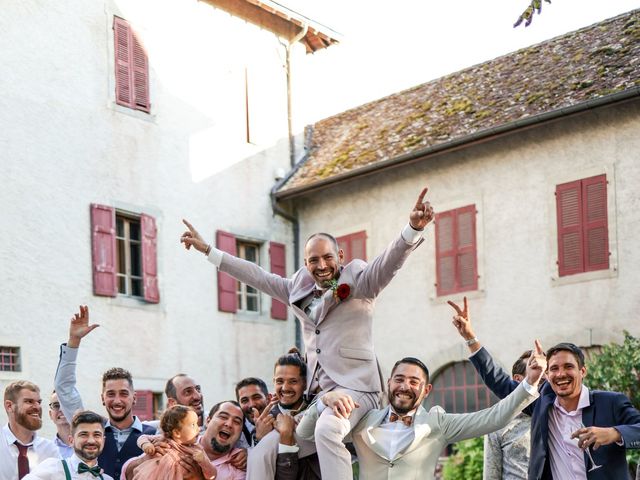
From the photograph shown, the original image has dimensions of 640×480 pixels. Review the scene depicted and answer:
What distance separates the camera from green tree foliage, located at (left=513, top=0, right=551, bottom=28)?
793 centimetres

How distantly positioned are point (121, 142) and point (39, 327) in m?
3.21

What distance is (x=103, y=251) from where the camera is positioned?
53.6 ft

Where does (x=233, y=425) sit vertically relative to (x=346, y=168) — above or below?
below

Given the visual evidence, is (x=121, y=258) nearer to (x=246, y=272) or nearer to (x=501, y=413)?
(x=246, y=272)

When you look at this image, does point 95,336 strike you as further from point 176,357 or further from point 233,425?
point 233,425

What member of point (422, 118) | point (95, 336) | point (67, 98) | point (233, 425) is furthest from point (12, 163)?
point (233, 425)

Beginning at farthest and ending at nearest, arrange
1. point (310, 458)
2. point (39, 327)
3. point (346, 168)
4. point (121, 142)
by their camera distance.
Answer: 1. point (346, 168)
2. point (121, 142)
3. point (39, 327)
4. point (310, 458)

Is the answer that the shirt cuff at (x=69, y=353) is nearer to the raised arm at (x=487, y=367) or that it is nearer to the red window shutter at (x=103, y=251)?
the raised arm at (x=487, y=367)

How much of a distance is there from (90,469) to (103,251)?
9.79 meters

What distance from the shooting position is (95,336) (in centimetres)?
1616

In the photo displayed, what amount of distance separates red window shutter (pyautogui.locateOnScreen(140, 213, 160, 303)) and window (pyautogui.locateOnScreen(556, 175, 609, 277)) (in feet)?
19.6

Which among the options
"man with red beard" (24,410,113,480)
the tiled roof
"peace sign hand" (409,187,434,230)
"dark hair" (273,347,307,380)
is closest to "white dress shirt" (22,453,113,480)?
"man with red beard" (24,410,113,480)

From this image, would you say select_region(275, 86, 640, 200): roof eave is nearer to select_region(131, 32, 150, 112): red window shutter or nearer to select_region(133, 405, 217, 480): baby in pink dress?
select_region(131, 32, 150, 112): red window shutter

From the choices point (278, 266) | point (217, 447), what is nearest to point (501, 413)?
point (217, 447)
